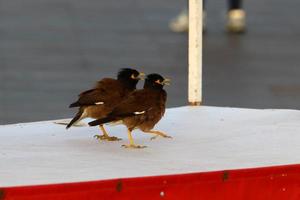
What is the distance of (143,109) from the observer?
564 centimetres

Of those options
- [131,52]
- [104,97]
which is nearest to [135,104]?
[104,97]

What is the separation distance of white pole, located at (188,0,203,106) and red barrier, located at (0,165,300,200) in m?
2.46

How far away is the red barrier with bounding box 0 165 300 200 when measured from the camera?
13.4 feet

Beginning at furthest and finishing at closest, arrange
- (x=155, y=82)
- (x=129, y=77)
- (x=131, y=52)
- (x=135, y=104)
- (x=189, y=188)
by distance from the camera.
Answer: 1. (x=131, y=52)
2. (x=129, y=77)
3. (x=155, y=82)
4. (x=135, y=104)
5. (x=189, y=188)

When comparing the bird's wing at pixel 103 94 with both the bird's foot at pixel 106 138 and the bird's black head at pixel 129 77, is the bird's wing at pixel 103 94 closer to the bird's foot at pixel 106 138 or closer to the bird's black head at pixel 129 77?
the bird's black head at pixel 129 77

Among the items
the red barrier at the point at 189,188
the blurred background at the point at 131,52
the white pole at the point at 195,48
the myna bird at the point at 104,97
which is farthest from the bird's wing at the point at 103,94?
the blurred background at the point at 131,52

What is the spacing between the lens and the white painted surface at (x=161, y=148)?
4.65 m

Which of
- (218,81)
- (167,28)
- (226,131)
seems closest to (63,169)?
(226,131)

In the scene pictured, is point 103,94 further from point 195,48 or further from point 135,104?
point 195,48

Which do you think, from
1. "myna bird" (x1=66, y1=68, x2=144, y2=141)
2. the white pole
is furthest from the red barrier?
the white pole

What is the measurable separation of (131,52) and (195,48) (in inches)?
329

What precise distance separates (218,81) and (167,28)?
12.5ft

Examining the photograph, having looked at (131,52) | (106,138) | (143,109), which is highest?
(143,109)

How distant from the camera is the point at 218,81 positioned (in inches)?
539
